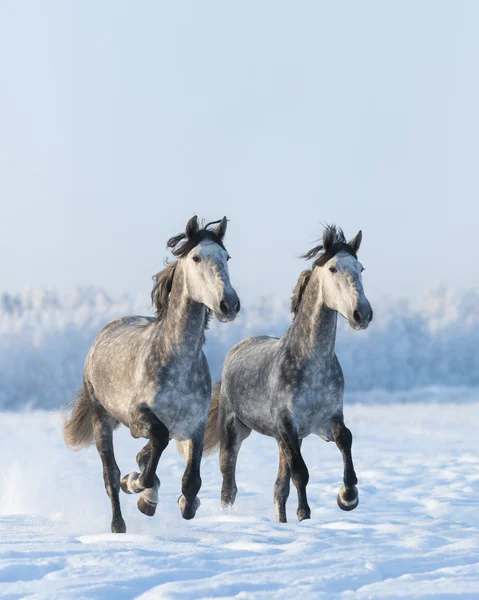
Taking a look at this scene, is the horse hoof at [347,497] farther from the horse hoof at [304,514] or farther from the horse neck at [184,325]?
the horse neck at [184,325]

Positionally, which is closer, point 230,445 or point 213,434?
point 230,445

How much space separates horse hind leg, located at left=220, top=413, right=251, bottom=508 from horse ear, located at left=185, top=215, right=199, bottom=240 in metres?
3.10

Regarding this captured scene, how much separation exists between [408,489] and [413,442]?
437 inches

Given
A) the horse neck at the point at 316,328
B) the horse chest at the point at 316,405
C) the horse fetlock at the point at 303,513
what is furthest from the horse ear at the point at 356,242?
the horse fetlock at the point at 303,513

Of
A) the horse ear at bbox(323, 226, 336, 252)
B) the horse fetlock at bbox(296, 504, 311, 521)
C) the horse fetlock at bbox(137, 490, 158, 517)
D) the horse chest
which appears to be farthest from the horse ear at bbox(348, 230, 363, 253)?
the horse fetlock at bbox(137, 490, 158, 517)

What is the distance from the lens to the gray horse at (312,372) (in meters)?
8.12

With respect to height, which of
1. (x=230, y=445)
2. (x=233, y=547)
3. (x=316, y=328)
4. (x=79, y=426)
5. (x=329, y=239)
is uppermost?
(x=329, y=239)

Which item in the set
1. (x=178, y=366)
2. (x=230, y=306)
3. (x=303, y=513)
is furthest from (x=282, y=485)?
(x=230, y=306)

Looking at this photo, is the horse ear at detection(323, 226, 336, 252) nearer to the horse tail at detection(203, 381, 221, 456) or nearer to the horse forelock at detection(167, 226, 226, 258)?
the horse forelock at detection(167, 226, 226, 258)

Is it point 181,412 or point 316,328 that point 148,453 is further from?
point 316,328

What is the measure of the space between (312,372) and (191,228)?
191 cm

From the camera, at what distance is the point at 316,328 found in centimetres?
848

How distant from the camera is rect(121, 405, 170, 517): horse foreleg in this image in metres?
7.45

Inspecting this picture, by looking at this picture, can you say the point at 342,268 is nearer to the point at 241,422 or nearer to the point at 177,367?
the point at 177,367
